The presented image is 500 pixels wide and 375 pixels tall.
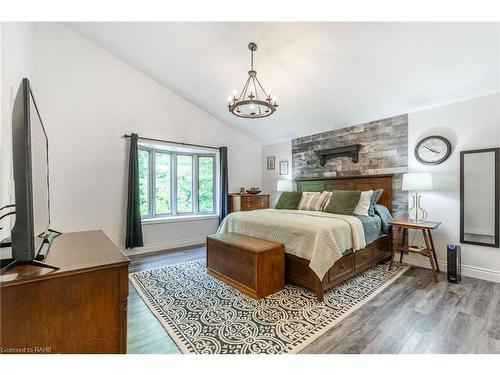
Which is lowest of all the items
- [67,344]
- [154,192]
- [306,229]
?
[67,344]

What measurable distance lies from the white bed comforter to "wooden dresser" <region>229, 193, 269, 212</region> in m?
1.76

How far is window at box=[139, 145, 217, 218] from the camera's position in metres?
4.40

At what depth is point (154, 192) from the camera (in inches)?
176

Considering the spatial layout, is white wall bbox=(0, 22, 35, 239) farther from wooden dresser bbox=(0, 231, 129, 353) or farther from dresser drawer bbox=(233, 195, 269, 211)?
dresser drawer bbox=(233, 195, 269, 211)

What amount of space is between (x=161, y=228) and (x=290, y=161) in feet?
9.91

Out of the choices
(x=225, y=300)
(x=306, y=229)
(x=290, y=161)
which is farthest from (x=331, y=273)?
(x=290, y=161)

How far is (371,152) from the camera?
3.90m

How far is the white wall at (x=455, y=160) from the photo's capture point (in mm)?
2826

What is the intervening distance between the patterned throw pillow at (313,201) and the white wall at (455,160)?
1.33 metres

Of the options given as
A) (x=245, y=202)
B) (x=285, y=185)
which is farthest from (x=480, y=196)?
(x=245, y=202)

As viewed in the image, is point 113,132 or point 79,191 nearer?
point 79,191

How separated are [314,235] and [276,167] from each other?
10.8ft

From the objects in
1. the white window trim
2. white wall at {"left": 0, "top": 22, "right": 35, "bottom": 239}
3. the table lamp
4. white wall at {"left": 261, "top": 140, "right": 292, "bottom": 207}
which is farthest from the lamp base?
white wall at {"left": 0, "top": 22, "right": 35, "bottom": 239}

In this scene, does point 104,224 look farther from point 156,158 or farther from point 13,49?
point 13,49
